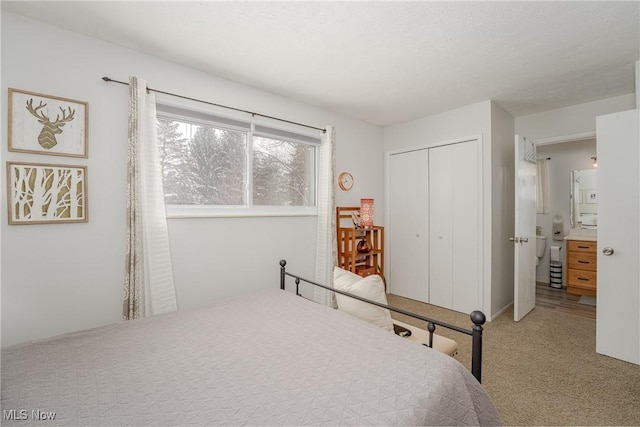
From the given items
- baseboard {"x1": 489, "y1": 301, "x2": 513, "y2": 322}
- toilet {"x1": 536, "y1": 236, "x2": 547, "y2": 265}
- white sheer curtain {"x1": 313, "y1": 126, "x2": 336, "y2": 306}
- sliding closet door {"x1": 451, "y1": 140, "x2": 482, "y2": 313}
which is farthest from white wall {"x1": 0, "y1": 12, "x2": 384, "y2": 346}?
toilet {"x1": 536, "y1": 236, "x2": 547, "y2": 265}

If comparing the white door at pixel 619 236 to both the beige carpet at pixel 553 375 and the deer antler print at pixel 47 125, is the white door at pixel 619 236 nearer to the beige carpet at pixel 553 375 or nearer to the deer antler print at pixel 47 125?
the beige carpet at pixel 553 375

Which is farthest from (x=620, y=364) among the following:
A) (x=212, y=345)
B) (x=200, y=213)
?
(x=200, y=213)

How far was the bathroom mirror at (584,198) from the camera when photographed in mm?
4516

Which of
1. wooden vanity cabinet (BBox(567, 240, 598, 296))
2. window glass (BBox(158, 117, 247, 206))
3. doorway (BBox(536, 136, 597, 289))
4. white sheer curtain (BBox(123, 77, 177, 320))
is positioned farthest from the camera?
doorway (BBox(536, 136, 597, 289))

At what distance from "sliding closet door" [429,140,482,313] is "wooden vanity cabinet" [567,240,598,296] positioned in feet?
6.90

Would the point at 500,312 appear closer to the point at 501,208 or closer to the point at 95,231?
the point at 501,208

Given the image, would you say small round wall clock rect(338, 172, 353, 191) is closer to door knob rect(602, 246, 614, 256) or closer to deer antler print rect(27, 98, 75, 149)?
door knob rect(602, 246, 614, 256)

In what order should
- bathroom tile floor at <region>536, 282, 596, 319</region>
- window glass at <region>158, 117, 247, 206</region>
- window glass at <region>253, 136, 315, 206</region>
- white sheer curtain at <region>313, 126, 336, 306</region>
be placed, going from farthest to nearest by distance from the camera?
bathroom tile floor at <region>536, 282, 596, 319</region> < white sheer curtain at <region>313, 126, 336, 306</region> < window glass at <region>253, 136, 315, 206</region> < window glass at <region>158, 117, 247, 206</region>

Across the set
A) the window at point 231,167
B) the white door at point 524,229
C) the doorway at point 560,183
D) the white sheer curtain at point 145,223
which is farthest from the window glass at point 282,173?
the doorway at point 560,183

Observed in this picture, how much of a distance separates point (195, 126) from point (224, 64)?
0.61 meters

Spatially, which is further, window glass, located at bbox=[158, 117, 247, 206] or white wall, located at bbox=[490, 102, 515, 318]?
white wall, located at bbox=[490, 102, 515, 318]

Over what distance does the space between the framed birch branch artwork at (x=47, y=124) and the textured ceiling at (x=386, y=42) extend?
1.76 ft

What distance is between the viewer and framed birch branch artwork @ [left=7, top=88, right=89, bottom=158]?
1792 mm

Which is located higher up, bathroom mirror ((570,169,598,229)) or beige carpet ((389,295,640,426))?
bathroom mirror ((570,169,598,229))
